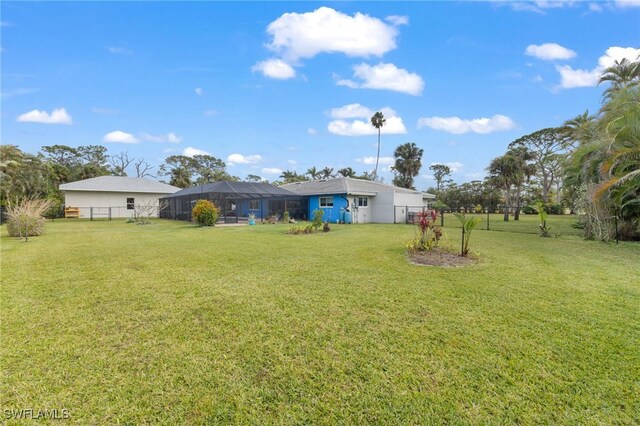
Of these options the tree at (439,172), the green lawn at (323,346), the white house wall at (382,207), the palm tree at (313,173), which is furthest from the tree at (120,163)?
the tree at (439,172)

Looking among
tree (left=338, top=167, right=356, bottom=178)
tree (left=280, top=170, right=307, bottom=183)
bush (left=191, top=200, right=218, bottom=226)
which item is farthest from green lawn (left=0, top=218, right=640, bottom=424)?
tree (left=280, top=170, right=307, bottom=183)

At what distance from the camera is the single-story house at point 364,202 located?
21.0 metres

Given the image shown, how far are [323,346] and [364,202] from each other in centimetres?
1945

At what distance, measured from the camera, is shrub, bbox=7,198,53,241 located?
37.3 ft

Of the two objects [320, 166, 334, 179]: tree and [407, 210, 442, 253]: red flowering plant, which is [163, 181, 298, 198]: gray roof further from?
[320, 166, 334, 179]: tree

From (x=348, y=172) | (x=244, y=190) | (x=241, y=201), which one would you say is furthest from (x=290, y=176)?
(x=244, y=190)

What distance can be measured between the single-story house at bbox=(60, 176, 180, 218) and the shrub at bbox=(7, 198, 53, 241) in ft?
43.9

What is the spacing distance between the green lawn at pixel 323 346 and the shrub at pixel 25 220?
794 centimetres

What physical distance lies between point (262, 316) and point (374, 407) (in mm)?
1889

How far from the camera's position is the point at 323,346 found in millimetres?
3010

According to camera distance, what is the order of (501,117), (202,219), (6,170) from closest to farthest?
1. (202,219)
2. (6,170)
3. (501,117)

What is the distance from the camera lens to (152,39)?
37.2 ft

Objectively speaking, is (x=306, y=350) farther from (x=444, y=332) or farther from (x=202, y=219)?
(x=202, y=219)

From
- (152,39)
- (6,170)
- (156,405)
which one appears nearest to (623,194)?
(156,405)
